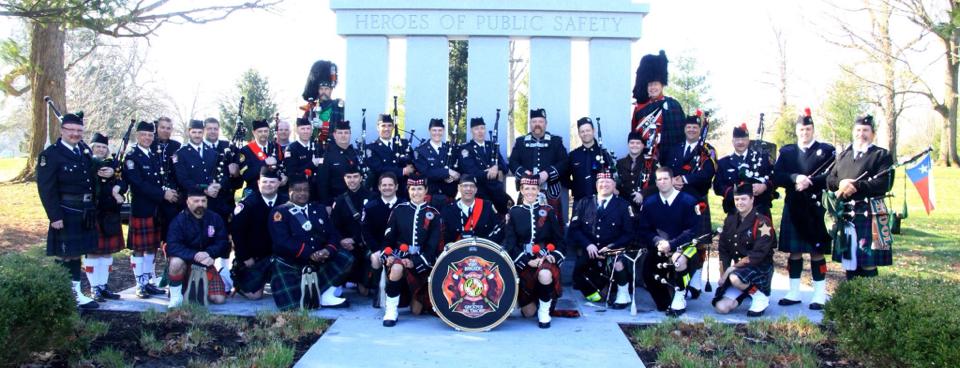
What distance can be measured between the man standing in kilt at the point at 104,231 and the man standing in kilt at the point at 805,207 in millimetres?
6184

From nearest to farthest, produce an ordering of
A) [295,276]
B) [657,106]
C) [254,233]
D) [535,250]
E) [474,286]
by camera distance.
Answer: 1. [474,286]
2. [535,250]
3. [295,276]
4. [254,233]
5. [657,106]

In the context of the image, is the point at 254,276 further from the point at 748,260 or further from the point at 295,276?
the point at 748,260

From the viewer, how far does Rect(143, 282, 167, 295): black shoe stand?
682 cm

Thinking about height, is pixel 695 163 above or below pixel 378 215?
above

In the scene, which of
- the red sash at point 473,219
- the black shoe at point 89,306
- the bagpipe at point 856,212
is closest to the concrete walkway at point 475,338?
the black shoe at point 89,306

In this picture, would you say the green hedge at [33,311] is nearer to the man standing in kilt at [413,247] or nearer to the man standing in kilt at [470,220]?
the man standing in kilt at [413,247]

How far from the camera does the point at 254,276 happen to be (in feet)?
21.9

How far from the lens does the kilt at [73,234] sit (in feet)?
20.7

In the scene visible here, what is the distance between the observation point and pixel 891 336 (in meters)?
4.09

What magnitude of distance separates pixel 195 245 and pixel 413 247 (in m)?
2.00

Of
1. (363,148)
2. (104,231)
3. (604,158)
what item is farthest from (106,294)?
(604,158)

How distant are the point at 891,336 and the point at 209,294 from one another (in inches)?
210

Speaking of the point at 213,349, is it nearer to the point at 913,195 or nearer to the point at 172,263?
the point at 172,263

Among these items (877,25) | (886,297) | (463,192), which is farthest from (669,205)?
(877,25)
